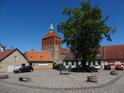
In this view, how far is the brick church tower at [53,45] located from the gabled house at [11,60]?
115ft

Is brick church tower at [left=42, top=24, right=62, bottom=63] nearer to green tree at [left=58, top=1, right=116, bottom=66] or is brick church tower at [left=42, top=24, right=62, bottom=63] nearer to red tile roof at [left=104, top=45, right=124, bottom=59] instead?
red tile roof at [left=104, top=45, right=124, bottom=59]

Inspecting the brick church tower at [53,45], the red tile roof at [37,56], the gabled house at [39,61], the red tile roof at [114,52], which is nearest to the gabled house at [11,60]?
the gabled house at [39,61]

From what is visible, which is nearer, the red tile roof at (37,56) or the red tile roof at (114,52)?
the red tile roof at (114,52)

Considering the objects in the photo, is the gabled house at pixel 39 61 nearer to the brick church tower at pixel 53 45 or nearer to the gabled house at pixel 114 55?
the gabled house at pixel 114 55

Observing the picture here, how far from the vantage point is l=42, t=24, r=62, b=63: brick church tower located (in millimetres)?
87188

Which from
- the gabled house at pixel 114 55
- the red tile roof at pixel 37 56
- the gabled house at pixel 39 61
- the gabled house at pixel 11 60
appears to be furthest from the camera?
the red tile roof at pixel 37 56

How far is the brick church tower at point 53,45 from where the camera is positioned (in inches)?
3433

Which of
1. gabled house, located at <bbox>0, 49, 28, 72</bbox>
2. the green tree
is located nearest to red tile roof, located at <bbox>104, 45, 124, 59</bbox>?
the green tree

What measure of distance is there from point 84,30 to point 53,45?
49526mm

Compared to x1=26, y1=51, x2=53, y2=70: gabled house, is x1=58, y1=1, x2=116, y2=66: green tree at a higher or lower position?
higher

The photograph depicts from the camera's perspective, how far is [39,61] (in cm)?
6412

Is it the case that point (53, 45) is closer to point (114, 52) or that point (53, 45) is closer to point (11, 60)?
point (114, 52)

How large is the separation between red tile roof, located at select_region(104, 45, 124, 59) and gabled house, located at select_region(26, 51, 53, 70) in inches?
782

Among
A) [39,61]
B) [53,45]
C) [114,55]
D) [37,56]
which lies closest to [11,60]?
[39,61]
